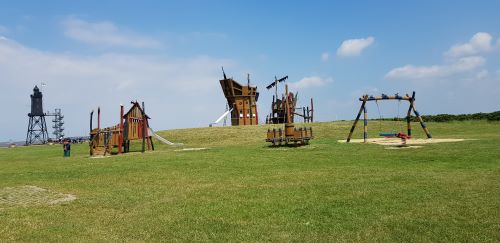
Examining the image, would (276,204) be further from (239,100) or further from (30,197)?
(239,100)

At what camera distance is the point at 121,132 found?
28.9 meters

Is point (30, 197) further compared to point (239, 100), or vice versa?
point (239, 100)

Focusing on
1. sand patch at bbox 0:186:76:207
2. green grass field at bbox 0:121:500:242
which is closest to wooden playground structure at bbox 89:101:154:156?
green grass field at bbox 0:121:500:242

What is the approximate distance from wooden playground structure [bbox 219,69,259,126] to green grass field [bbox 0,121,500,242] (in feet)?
136

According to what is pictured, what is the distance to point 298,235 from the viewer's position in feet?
21.9

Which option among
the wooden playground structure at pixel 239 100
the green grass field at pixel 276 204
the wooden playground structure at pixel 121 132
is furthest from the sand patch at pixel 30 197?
the wooden playground structure at pixel 239 100

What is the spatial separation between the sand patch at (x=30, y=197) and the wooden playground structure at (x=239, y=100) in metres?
45.4

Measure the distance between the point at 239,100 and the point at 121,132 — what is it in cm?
2941

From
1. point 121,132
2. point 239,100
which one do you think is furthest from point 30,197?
point 239,100

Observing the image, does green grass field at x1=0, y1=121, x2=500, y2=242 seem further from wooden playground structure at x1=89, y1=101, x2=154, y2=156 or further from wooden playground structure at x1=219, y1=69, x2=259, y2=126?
wooden playground structure at x1=219, y1=69, x2=259, y2=126

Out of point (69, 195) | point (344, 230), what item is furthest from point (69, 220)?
point (344, 230)

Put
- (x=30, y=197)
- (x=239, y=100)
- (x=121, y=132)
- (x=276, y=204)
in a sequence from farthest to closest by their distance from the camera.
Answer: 1. (x=239, y=100)
2. (x=121, y=132)
3. (x=30, y=197)
4. (x=276, y=204)

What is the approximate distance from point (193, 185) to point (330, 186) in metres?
3.69

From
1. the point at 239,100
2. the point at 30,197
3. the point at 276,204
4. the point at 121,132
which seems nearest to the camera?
the point at 276,204
